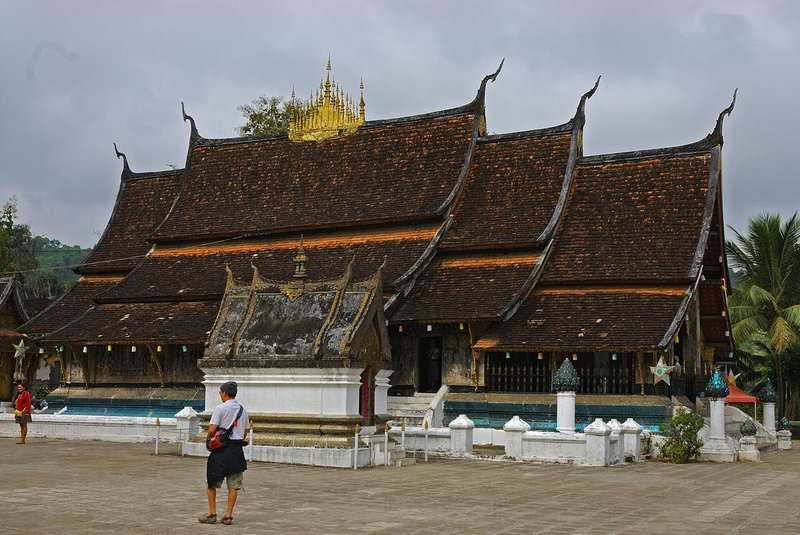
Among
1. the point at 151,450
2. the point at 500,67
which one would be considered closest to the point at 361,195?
the point at 500,67

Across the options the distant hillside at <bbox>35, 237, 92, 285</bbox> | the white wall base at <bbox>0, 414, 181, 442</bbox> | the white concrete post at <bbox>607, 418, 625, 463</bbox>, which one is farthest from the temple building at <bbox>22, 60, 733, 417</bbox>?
the distant hillside at <bbox>35, 237, 92, 285</bbox>

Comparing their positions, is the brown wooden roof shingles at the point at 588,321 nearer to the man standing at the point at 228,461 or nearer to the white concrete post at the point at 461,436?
the white concrete post at the point at 461,436

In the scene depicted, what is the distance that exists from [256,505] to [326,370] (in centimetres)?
538

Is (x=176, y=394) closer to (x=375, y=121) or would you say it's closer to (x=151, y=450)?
(x=151, y=450)

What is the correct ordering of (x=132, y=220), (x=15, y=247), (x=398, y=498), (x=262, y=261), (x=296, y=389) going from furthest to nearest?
(x=15, y=247) < (x=132, y=220) < (x=262, y=261) < (x=296, y=389) < (x=398, y=498)

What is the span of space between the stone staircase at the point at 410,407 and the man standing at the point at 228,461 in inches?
474

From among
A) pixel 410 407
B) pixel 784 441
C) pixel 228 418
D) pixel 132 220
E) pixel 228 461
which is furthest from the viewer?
pixel 132 220

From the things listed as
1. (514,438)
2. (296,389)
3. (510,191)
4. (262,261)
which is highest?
(510,191)

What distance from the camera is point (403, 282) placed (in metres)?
22.8

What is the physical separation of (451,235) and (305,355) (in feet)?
31.6

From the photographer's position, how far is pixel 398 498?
1107cm

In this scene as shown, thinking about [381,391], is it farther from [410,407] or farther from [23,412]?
[23,412]

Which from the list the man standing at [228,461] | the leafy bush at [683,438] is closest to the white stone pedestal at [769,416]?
the leafy bush at [683,438]

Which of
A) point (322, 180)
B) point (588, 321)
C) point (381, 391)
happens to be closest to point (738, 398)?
point (588, 321)
